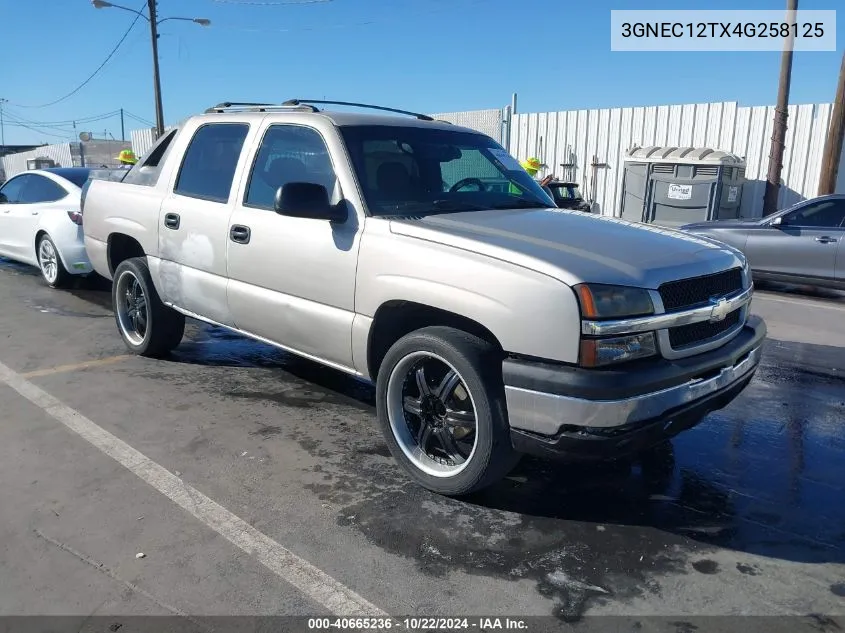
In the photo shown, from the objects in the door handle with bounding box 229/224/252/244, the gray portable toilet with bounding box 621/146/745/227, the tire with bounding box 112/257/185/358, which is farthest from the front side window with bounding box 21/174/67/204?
the gray portable toilet with bounding box 621/146/745/227

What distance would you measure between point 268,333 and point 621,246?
2229mm

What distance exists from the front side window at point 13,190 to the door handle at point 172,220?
566 cm

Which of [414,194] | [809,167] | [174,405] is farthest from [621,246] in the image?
[809,167]

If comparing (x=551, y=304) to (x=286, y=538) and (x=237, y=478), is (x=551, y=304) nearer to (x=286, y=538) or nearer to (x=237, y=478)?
(x=286, y=538)

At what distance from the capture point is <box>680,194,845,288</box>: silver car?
9312mm

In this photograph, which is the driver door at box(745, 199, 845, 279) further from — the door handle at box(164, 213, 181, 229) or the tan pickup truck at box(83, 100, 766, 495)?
the door handle at box(164, 213, 181, 229)

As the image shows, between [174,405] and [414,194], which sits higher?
[414,194]

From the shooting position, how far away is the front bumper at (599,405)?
283 cm

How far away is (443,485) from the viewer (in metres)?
3.41

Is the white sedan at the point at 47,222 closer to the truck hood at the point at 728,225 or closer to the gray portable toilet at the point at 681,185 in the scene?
the truck hood at the point at 728,225

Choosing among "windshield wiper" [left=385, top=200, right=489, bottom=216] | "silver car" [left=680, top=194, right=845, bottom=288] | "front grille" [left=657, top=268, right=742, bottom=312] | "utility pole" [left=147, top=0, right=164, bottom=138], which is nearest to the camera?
"front grille" [left=657, top=268, right=742, bottom=312]

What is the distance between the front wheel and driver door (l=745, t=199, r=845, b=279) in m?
9.33

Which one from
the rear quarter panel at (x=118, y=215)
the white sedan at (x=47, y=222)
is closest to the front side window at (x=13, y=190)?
the white sedan at (x=47, y=222)

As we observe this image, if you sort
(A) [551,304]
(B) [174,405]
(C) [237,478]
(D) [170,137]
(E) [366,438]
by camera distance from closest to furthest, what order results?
1. (A) [551,304]
2. (C) [237,478]
3. (E) [366,438]
4. (B) [174,405]
5. (D) [170,137]
